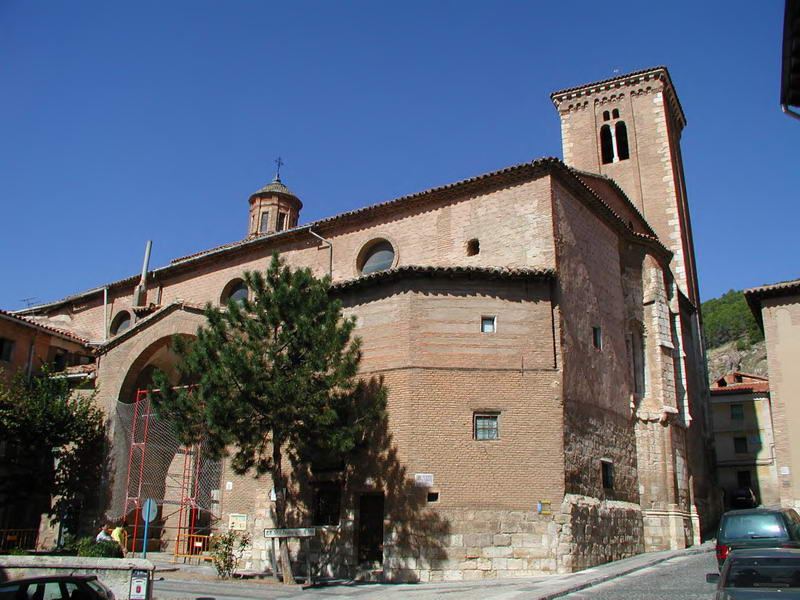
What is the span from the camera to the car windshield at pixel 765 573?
7066 mm

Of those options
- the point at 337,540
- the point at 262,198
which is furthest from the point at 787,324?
the point at 262,198

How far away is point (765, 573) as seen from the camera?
7.19 meters

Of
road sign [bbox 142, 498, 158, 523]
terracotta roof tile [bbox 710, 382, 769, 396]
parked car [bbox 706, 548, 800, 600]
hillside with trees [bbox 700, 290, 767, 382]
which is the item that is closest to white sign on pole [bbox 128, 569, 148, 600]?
road sign [bbox 142, 498, 158, 523]

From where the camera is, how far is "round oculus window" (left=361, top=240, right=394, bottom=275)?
21866mm

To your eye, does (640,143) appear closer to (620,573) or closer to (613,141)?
(613,141)

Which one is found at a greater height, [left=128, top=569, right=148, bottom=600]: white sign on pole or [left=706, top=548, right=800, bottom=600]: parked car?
[left=706, top=548, right=800, bottom=600]: parked car

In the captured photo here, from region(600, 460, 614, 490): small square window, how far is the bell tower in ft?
41.5

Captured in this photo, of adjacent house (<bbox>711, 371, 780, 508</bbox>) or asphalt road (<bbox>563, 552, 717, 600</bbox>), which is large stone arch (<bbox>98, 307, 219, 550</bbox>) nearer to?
asphalt road (<bbox>563, 552, 717, 600</bbox>)

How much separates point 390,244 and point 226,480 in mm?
8597

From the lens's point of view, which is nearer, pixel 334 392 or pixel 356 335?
pixel 334 392

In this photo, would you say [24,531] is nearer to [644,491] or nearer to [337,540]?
[337,540]

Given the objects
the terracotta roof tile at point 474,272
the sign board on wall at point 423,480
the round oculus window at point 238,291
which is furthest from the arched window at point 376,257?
the sign board on wall at point 423,480

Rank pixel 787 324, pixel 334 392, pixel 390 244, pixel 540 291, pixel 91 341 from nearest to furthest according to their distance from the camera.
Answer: pixel 334 392
pixel 540 291
pixel 390 244
pixel 787 324
pixel 91 341

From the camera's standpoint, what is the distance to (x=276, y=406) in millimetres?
15234
